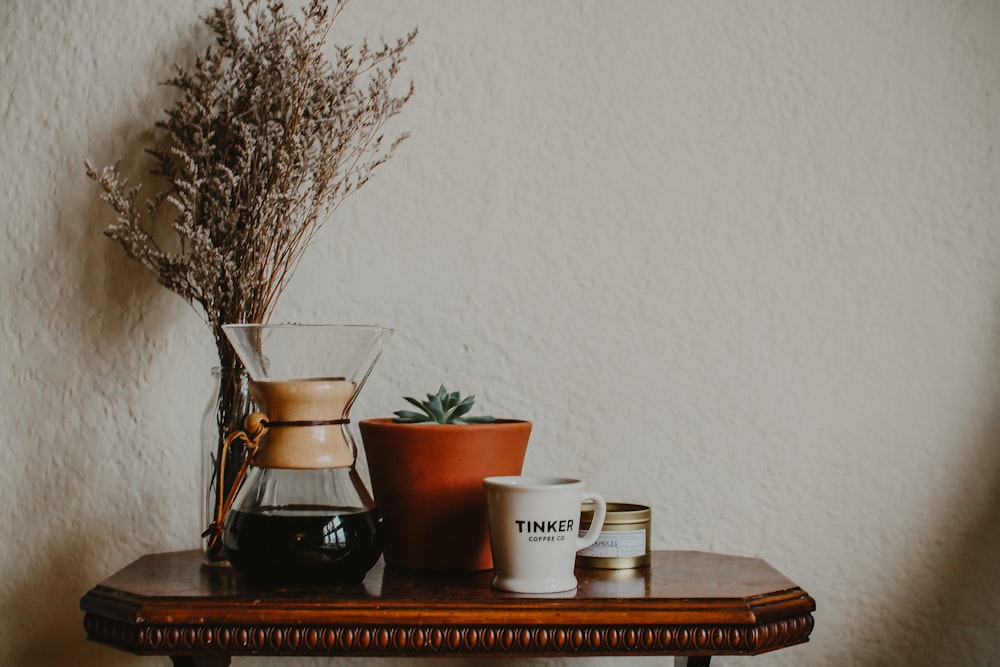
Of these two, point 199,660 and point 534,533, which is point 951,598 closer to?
point 534,533

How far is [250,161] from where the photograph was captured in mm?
941

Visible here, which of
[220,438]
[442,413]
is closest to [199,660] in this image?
[220,438]

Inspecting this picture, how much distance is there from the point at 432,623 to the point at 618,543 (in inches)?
9.3

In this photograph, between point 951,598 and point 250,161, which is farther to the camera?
point 951,598

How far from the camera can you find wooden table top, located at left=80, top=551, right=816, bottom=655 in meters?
0.74

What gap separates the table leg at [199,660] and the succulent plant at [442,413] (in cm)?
30

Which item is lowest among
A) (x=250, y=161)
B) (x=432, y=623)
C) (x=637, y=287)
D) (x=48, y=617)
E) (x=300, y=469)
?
(x=48, y=617)

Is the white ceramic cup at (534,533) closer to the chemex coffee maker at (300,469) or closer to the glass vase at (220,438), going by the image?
the chemex coffee maker at (300,469)

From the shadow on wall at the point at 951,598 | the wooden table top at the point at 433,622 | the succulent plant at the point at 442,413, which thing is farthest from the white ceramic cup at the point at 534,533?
the shadow on wall at the point at 951,598

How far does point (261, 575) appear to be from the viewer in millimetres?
802

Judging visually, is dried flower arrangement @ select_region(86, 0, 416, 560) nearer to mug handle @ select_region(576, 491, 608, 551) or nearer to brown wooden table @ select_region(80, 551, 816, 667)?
brown wooden table @ select_region(80, 551, 816, 667)

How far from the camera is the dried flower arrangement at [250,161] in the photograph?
3.06 ft

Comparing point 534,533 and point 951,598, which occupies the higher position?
point 534,533

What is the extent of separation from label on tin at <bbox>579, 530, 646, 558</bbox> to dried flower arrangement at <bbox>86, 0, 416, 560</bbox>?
1.36 feet
